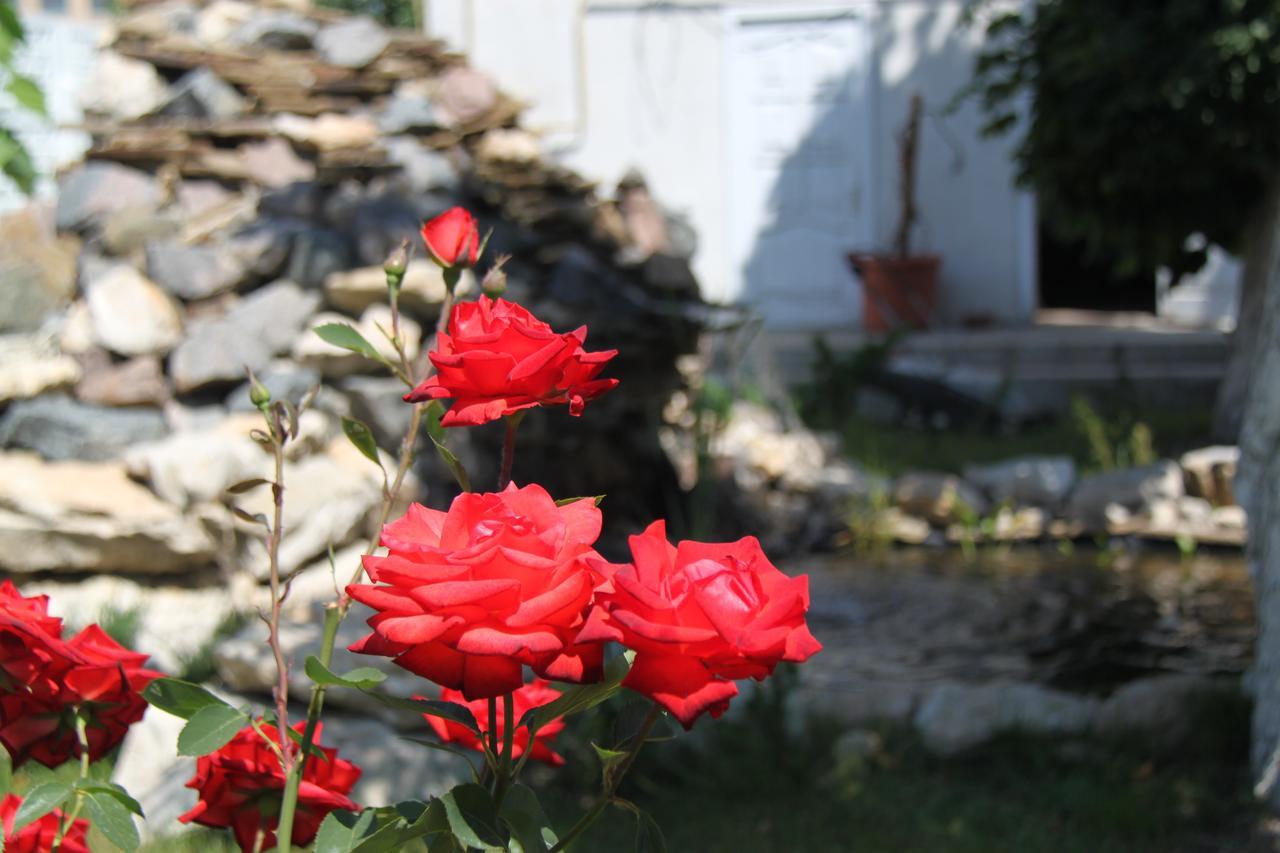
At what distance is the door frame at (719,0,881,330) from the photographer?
942 centimetres

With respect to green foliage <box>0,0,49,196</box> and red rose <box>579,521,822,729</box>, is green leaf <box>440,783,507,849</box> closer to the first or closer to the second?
red rose <box>579,521,822,729</box>

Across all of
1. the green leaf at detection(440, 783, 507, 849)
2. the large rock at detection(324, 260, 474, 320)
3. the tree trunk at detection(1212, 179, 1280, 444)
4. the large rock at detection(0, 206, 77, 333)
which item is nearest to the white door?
the tree trunk at detection(1212, 179, 1280, 444)

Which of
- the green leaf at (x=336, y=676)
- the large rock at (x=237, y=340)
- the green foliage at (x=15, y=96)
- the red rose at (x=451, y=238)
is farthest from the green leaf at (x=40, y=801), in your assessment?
the large rock at (x=237, y=340)

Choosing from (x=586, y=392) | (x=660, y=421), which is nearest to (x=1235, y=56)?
(x=660, y=421)

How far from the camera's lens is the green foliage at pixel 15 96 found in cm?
252

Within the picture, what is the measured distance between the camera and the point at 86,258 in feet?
15.7

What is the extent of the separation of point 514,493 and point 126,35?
6.43 meters

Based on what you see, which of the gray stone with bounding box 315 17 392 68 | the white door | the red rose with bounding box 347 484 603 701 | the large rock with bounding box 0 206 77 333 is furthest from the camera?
the white door

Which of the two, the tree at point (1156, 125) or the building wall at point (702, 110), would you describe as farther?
the building wall at point (702, 110)

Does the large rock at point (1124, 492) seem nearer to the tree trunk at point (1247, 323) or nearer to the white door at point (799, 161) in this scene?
the tree trunk at point (1247, 323)

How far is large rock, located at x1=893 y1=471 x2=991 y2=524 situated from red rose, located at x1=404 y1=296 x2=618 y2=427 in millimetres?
5227

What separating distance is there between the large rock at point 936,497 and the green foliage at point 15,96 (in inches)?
167

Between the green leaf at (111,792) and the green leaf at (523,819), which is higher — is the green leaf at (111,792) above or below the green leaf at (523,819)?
below

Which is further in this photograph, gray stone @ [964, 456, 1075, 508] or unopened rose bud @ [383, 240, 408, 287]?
gray stone @ [964, 456, 1075, 508]
